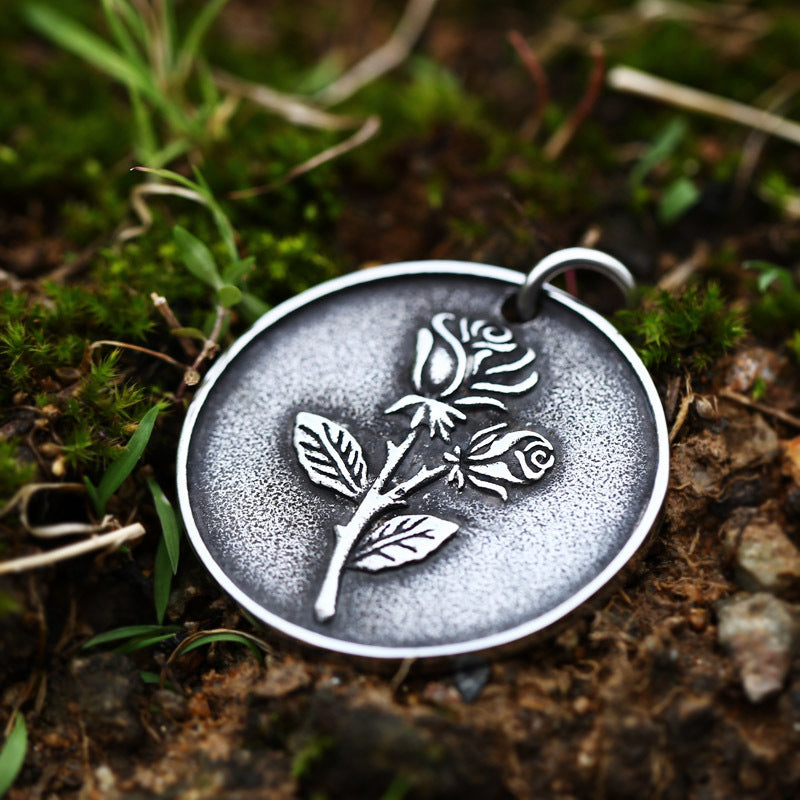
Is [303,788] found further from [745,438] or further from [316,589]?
[745,438]

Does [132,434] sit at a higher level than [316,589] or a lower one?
higher

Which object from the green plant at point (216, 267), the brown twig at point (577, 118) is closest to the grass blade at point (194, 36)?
the green plant at point (216, 267)

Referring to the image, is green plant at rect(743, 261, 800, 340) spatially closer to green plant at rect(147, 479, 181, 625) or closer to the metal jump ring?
the metal jump ring

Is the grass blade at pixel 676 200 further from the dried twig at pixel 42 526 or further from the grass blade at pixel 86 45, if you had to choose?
the dried twig at pixel 42 526

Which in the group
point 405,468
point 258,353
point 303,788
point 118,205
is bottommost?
point 303,788

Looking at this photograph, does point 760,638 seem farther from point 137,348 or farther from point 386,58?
point 386,58

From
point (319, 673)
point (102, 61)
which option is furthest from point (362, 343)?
point (102, 61)
